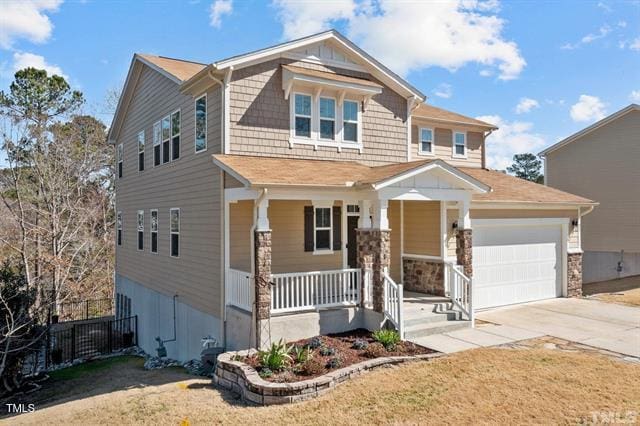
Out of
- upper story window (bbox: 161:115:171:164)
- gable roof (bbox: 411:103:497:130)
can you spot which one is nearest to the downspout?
gable roof (bbox: 411:103:497:130)

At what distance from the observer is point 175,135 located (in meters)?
14.0

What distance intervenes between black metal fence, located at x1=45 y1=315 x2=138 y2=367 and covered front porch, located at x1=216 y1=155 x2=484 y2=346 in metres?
9.09

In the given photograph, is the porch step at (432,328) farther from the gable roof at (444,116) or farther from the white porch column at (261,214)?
the gable roof at (444,116)

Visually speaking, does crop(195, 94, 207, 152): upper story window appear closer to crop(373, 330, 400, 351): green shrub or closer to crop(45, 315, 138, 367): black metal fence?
crop(373, 330, 400, 351): green shrub

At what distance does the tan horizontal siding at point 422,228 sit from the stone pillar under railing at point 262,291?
5305mm

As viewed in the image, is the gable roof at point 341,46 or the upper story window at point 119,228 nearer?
the gable roof at point 341,46

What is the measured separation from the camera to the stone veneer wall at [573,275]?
15008mm

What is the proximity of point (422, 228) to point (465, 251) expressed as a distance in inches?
68.3

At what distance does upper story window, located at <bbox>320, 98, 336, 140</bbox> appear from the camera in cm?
1230

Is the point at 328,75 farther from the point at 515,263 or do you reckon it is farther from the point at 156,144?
the point at 515,263

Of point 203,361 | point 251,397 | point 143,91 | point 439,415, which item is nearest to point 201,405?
point 251,397

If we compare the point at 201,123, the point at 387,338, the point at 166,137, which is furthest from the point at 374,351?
the point at 166,137

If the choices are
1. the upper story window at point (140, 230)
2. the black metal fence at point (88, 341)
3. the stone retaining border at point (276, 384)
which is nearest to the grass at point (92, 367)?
the black metal fence at point (88, 341)

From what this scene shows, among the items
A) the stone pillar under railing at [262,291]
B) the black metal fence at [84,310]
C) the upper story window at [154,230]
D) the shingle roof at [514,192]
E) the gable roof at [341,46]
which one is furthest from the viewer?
the black metal fence at [84,310]
